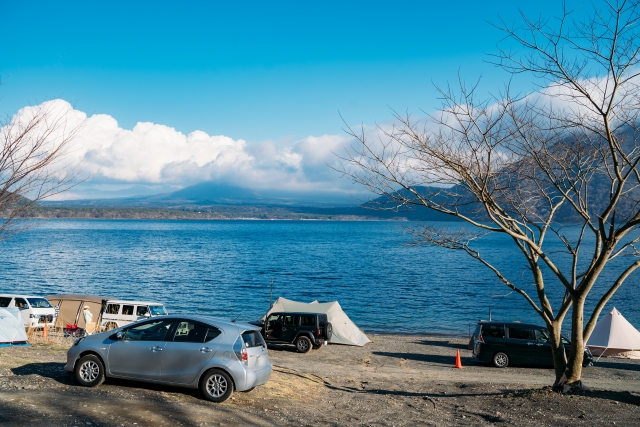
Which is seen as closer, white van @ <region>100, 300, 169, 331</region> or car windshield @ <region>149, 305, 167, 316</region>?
white van @ <region>100, 300, 169, 331</region>

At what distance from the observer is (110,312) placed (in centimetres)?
2709

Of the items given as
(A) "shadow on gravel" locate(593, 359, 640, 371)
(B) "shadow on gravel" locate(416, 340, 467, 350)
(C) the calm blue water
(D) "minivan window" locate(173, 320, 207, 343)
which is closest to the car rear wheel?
(B) "shadow on gravel" locate(416, 340, 467, 350)

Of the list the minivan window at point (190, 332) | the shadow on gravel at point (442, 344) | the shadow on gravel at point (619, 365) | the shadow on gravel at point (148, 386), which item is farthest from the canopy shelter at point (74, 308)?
the shadow on gravel at point (619, 365)

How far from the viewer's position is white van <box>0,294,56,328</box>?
85.6ft

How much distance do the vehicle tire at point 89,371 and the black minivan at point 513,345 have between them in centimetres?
1466

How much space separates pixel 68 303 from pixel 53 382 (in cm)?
1857

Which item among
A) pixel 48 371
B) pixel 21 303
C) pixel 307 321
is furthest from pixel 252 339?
pixel 21 303

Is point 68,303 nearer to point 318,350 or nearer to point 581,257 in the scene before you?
point 318,350

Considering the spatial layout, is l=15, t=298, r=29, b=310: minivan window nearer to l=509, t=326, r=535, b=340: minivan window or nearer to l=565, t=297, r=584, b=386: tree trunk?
l=509, t=326, r=535, b=340: minivan window

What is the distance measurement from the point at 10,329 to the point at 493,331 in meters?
16.9

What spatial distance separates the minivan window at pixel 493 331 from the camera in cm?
2131

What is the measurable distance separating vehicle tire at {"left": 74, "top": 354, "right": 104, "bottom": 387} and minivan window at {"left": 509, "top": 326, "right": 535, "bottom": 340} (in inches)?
614

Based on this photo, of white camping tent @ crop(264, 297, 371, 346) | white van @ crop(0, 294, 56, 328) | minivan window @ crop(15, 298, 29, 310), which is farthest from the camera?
white camping tent @ crop(264, 297, 371, 346)

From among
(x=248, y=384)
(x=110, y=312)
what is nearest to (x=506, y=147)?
(x=248, y=384)
